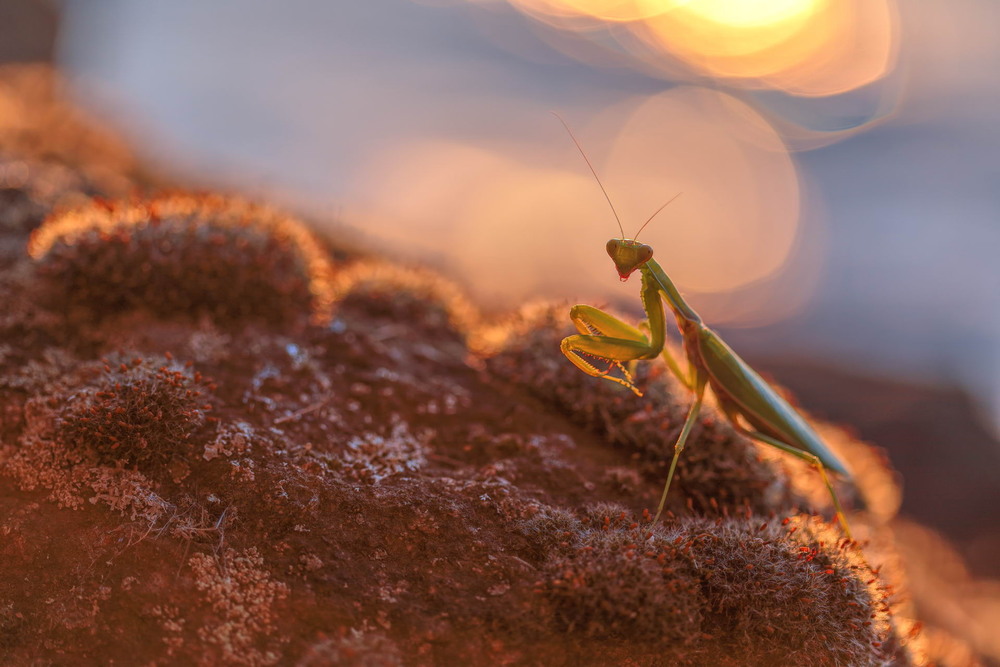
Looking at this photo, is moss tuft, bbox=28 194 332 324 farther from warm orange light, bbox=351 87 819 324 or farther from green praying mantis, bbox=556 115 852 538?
warm orange light, bbox=351 87 819 324

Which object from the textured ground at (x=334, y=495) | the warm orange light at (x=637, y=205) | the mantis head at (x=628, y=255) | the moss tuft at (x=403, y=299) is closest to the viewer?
the textured ground at (x=334, y=495)

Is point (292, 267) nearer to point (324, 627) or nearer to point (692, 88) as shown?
point (324, 627)

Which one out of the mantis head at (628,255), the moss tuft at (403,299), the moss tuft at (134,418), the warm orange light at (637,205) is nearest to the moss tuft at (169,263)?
the moss tuft at (403,299)

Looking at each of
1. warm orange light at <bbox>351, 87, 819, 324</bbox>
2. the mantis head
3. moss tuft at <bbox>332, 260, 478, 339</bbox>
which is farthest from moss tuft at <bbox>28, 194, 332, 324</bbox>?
warm orange light at <bbox>351, 87, 819, 324</bbox>

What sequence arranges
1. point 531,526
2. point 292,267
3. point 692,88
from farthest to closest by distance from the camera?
1. point 692,88
2. point 292,267
3. point 531,526

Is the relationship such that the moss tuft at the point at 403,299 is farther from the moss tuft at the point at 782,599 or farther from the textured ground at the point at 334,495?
the moss tuft at the point at 782,599

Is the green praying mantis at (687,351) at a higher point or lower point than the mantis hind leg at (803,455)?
higher

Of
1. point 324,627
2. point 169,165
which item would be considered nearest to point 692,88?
point 169,165
